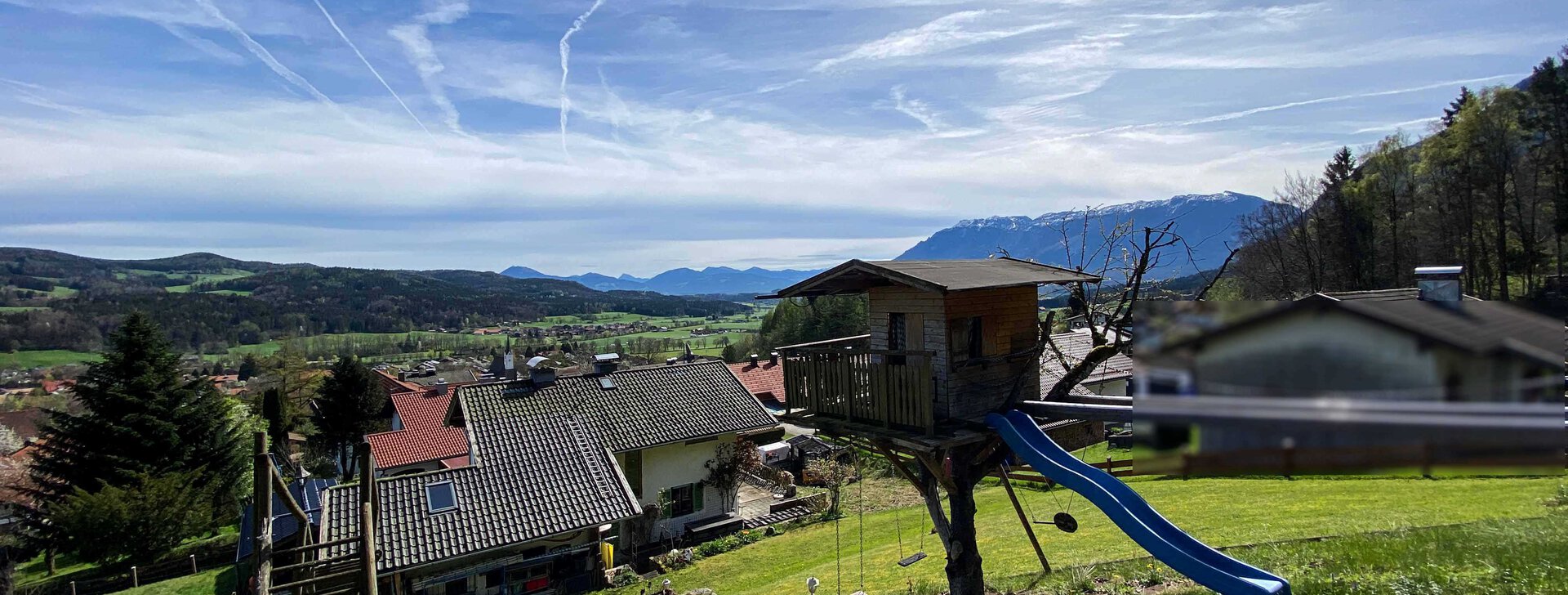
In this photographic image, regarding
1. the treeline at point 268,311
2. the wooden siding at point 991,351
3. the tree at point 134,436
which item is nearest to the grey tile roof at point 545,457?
the wooden siding at point 991,351

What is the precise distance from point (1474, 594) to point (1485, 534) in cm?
247

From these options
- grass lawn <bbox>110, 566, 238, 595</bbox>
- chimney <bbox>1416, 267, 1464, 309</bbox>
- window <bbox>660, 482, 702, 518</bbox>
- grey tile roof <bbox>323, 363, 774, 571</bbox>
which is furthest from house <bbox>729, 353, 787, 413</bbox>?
chimney <bbox>1416, 267, 1464, 309</bbox>

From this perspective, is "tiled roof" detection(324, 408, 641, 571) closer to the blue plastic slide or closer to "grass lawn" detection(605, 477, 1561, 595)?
"grass lawn" detection(605, 477, 1561, 595)

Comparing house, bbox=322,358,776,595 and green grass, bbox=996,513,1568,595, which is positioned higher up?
green grass, bbox=996,513,1568,595

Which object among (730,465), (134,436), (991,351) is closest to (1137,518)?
(991,351)

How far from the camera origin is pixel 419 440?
90.2 feet

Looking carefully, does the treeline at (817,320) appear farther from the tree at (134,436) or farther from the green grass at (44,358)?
the green grass at (44,358)

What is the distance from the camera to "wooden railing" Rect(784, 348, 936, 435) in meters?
8.66

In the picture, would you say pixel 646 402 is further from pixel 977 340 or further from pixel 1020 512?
pixel 977 340

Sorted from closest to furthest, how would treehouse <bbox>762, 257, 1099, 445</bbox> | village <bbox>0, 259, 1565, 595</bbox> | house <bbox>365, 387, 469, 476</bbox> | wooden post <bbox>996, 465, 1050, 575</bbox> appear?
1. village <bbox>0, 259, 1565, 595</bbox>
2. treehouse <bbox>762, 257, 1099, 445</bbox>
3. wooden post <bbox>996, 465, 1050, 575</bbox>
4. house <bbox>365, 387, 469, 476</bbox>

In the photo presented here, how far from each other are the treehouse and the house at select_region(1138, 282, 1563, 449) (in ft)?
22.5

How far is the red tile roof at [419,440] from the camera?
2620cm

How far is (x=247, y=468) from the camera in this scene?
29234 mm

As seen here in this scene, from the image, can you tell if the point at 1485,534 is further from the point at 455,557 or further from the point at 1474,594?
the point at 455,557
